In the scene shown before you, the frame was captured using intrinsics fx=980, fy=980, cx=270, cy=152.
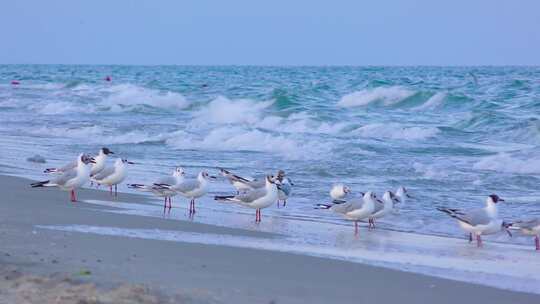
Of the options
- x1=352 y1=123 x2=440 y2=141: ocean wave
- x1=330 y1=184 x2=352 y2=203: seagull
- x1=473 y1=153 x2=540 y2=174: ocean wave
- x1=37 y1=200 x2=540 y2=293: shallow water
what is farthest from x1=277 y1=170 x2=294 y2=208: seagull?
x1=352 y1=123 x2=440 y2=141: ocean wave

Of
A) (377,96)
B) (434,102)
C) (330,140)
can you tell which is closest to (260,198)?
(330,140)

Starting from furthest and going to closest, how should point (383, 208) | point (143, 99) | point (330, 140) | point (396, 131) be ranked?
point (143, 99) < point (396, 131) < point (330, 140) < point (383, 208)

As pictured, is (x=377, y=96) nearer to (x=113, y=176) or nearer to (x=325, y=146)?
(x=325, y=146)

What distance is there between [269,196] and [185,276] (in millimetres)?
4573

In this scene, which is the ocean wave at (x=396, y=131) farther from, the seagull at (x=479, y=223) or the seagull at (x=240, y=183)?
the seagull at (x=479, y=223)

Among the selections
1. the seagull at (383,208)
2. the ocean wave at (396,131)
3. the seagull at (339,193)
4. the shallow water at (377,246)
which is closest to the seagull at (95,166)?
the shallow water at (377,246)

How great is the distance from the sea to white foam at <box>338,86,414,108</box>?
0.05 meters

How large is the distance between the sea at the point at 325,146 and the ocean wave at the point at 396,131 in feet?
0.14

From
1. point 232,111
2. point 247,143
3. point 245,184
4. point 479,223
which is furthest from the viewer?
point 232,111

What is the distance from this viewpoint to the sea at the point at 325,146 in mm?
11414

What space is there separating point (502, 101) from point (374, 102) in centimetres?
535

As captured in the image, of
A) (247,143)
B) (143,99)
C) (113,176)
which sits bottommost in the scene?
(113,176)

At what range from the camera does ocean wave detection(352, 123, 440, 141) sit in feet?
72.2

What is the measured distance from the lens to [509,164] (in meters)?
15.9
